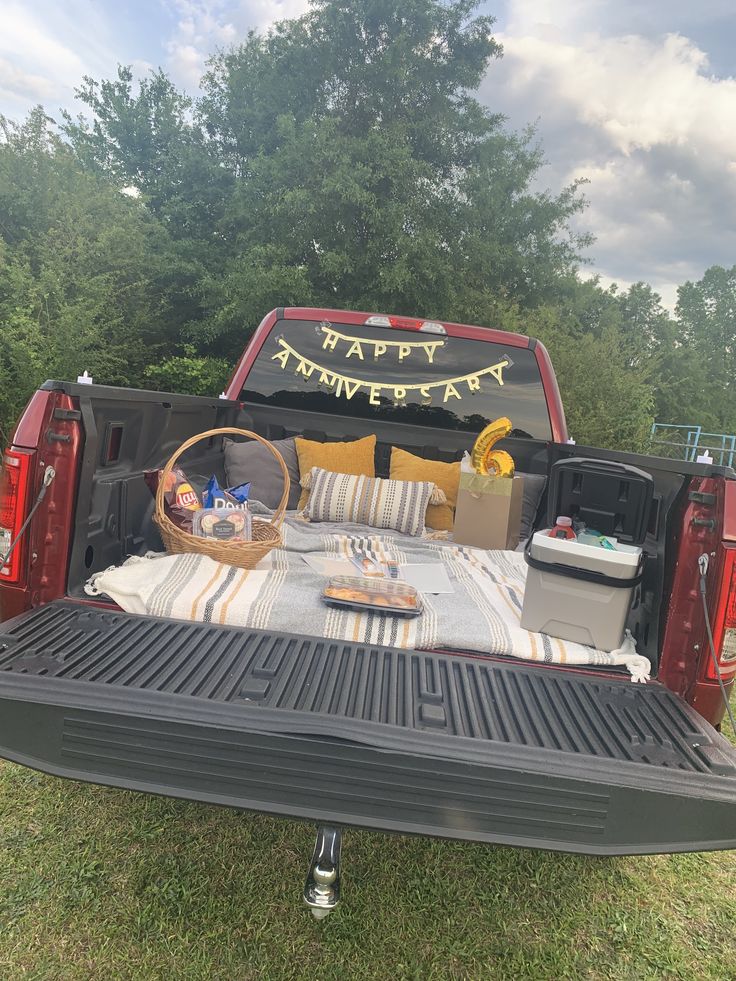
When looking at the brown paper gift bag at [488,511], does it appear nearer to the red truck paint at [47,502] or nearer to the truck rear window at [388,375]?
the truck rear window at [388,375]

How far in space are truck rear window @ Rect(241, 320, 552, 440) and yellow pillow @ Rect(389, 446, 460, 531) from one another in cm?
25

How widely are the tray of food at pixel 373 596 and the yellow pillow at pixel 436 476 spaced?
1.31 metres

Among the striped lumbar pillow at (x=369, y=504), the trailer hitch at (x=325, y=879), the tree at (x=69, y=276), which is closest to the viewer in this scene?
the trailer hitch at (x=325, y=879)

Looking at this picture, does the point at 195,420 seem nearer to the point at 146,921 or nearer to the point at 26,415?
the point at 26,415

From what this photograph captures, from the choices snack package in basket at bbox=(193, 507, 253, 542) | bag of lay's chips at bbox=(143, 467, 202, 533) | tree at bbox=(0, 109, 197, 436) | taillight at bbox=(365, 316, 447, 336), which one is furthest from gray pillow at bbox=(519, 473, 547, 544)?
tree at bbox=(0, 109, 197, 436)

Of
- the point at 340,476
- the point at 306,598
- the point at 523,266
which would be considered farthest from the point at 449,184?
the point at 306,598

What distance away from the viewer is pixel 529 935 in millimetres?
1957

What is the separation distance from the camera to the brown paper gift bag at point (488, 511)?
10.9 feet

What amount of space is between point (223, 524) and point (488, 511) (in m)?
1.41

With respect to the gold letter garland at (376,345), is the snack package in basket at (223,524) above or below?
below

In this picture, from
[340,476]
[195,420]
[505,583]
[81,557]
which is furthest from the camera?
[340,476]

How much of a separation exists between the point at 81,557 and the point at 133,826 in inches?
37.9

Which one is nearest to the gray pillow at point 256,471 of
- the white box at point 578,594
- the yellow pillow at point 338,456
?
the yellow pillow at point 338,456

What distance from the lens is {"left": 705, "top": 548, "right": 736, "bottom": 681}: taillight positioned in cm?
176
